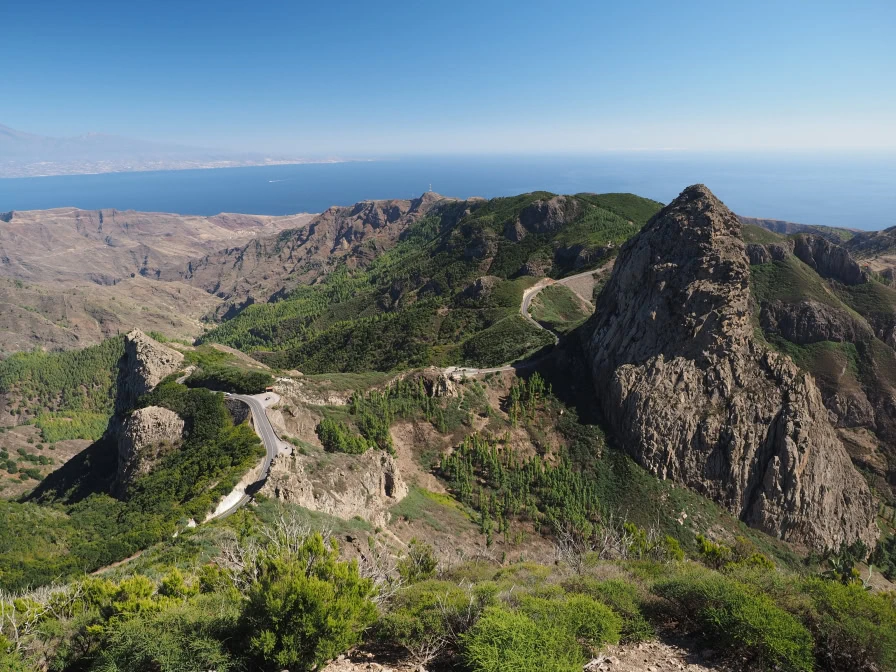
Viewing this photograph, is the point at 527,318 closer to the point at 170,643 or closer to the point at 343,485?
the point at 343,485

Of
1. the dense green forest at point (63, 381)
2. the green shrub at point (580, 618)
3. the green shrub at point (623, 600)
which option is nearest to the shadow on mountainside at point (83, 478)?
the green shrub at point (580, 618)

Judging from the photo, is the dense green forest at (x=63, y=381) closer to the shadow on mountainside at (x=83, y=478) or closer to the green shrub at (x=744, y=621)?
the shadow on mountainside at (x=83, y=478)

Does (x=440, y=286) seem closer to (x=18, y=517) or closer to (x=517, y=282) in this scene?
(x=517, y=282)

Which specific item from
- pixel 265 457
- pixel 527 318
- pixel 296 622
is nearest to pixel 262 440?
pixel 265 457

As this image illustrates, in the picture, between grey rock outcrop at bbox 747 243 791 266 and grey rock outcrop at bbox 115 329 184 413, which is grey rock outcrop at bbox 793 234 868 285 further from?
grey rock outcrop at bbox 115 329 184 413

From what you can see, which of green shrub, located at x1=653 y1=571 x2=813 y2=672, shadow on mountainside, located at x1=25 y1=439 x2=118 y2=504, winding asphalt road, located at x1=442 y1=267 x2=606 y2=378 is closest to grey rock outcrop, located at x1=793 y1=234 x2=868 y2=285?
winding asphalt road, located at x1=442 y1=267 x2=606 y2=378

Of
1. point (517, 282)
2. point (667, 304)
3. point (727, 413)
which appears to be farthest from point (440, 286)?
point (727, 413)
